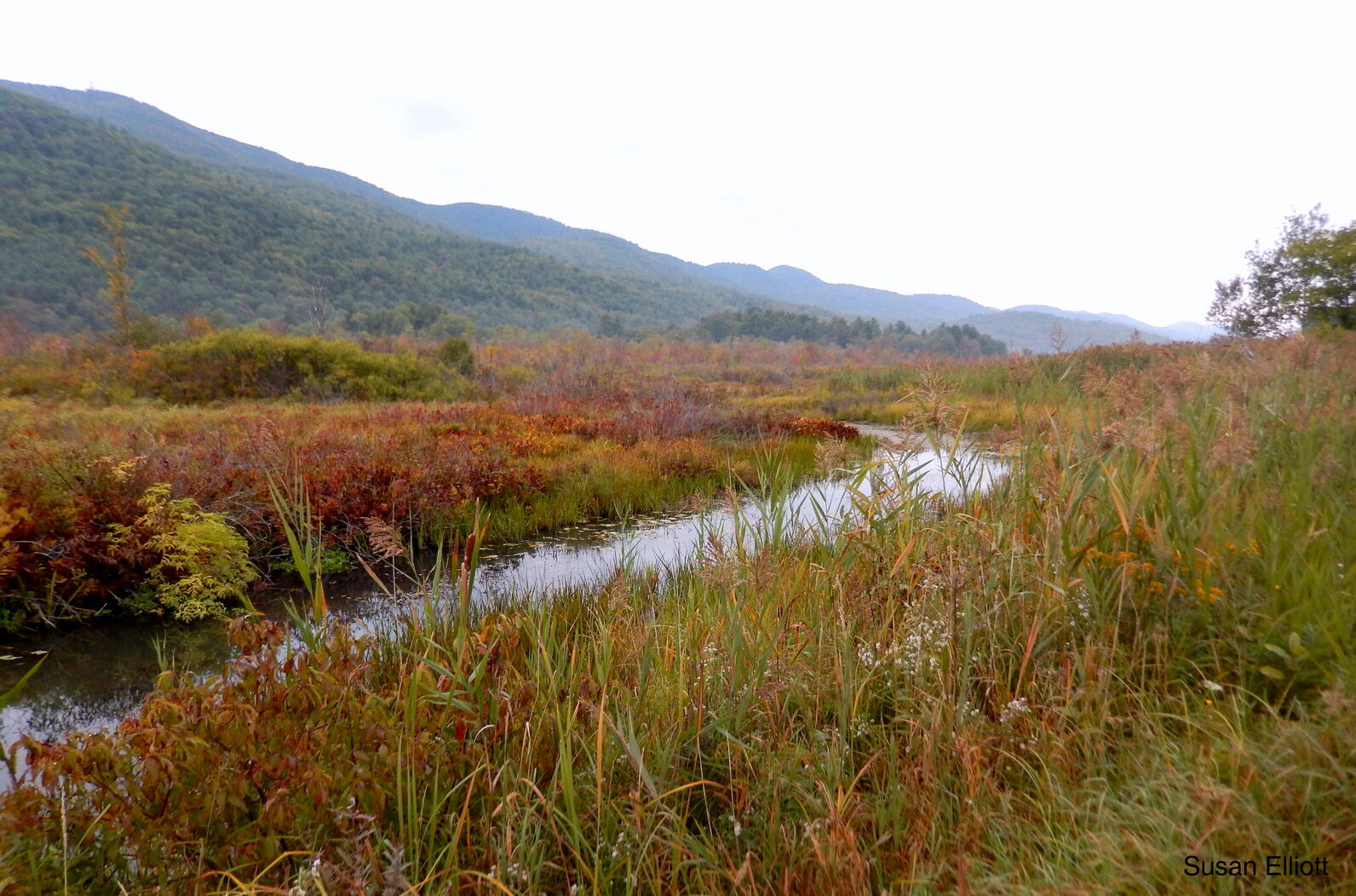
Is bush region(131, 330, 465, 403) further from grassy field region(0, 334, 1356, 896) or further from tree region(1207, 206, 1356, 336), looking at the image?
tree region(1207, 206, 1356, 336)

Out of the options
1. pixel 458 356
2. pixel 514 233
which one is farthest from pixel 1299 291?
pixel 514 233

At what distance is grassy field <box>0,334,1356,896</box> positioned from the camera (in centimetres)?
134

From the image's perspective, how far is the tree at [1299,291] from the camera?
32.7ft

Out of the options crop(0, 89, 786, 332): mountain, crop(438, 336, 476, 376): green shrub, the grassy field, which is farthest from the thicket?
crop(0, 89, 786, 332): mountain

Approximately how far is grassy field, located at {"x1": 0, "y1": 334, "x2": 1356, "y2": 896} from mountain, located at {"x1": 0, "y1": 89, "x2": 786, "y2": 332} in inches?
1175

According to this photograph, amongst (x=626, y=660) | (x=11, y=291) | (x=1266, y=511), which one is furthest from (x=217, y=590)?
(x=11, y=291)

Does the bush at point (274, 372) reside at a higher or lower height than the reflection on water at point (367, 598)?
lower

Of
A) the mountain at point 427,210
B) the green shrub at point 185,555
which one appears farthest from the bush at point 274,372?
the mountain at point 427,210

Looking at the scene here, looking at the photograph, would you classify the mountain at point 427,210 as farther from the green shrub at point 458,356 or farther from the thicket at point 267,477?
the thicket at point 267,477

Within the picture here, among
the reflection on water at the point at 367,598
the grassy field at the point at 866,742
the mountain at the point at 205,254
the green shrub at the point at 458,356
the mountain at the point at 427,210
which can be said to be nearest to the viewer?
the grassy field at the point at 866,742

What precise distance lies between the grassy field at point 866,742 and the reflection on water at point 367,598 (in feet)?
0.94

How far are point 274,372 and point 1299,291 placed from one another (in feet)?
69.6

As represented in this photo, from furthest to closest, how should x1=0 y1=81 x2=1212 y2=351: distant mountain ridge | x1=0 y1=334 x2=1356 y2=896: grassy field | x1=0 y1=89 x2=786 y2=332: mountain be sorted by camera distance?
1. x1=0 y1=81 x2=1212 y2=351: distant mountain ridge
2. x1=0 y1=89 x2=786 y2=332: mountain
3. x1=0 y1=334 x2=1356 y2=896: grassy field

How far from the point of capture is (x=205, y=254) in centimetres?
4278
